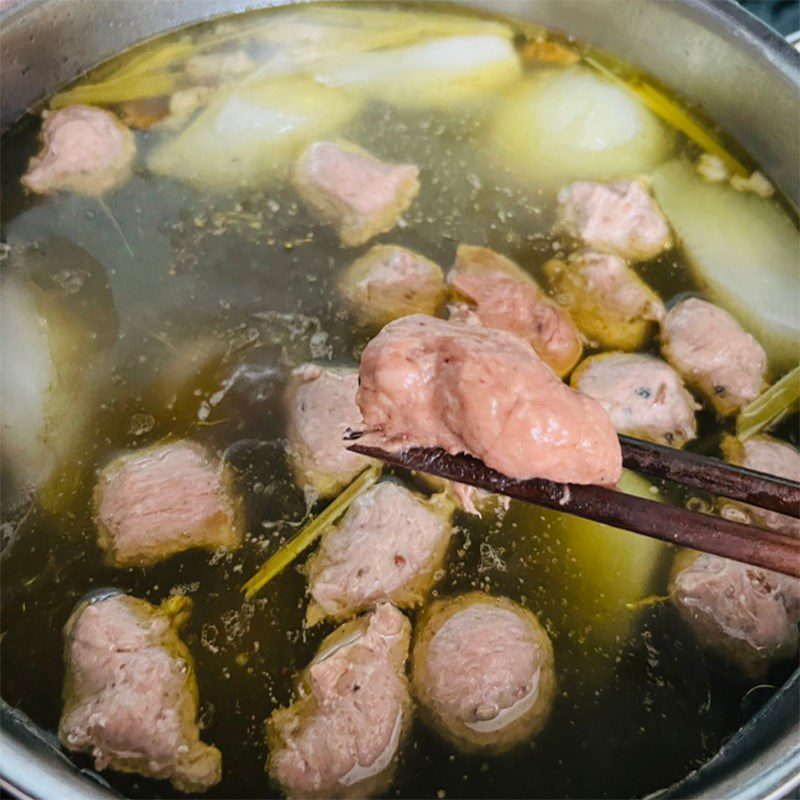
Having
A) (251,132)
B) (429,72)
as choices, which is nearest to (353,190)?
(251,132)

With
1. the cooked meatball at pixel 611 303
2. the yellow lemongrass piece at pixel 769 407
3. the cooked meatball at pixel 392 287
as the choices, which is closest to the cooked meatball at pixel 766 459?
the yellow lemongrass piece at pixel 769 407

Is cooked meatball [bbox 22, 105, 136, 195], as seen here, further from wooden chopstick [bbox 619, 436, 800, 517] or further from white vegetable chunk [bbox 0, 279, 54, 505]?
wooden chopstick [bbox 619, 436, 800, 517]

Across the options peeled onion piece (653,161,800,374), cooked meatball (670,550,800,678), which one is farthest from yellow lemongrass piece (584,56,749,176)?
cooked meatball (670,550,800,678)

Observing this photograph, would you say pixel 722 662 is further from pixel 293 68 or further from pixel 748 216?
pixel 293 68

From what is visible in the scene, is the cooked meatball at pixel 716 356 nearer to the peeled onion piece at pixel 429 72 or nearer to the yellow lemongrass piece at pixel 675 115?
the yellow lemongrass piece at pixel 675 115

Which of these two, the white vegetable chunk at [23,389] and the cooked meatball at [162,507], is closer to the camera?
the cooked meatball at [162,507]

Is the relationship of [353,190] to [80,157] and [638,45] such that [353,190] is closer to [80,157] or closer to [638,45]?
[80,157]
